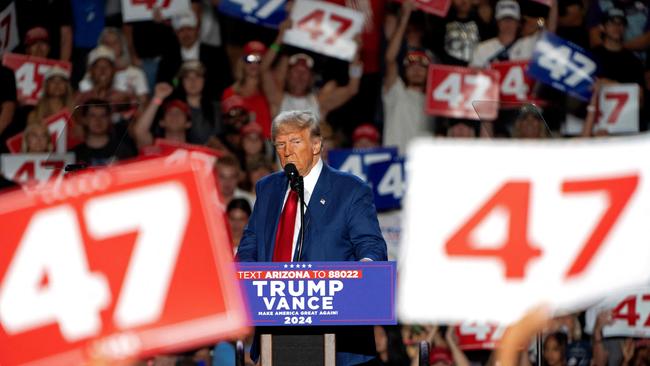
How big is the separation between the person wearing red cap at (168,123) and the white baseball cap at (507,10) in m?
2.29

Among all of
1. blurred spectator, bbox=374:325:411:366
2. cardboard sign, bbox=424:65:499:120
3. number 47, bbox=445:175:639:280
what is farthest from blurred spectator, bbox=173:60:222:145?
number 47, bbox=445:175:639:280

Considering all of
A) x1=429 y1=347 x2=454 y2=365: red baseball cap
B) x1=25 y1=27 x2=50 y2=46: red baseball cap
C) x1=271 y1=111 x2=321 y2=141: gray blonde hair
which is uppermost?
x1=25 y1=27 x2=50 y2=46: red baseball cap

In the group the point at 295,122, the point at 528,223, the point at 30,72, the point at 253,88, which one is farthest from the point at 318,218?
the point at 30,72

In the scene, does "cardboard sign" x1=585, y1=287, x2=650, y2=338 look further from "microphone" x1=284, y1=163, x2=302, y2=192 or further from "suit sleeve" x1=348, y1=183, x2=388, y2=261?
"microphone" x1=284, y1=163, x2=302, y2=192

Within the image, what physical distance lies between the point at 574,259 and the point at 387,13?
17.7 ft

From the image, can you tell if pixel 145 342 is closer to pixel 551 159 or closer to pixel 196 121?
pixel 551 159

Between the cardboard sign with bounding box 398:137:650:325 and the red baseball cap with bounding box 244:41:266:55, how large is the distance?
3.43 metres

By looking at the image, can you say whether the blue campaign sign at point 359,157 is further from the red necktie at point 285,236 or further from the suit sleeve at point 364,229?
the red necktie at point 285,236

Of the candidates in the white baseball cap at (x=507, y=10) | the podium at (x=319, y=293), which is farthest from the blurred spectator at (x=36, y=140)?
the podium at (x=319, y=293)

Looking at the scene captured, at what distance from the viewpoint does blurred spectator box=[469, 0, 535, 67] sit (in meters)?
8.74

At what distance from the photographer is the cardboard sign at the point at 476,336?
24.6 feet

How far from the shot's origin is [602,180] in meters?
3.92

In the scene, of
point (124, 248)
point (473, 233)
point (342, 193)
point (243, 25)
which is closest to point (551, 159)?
point (473, 233)

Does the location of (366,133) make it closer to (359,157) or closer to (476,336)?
(359,157)
